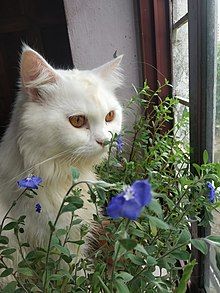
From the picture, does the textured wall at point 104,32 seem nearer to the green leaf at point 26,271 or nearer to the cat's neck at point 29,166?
the cat's neck at point 29,166

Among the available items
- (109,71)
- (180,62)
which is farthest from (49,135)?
(180,62)

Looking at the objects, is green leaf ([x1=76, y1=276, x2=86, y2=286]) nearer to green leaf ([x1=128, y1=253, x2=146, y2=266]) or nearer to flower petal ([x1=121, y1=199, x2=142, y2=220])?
green leaf ([x1=128, y1=253, x2=146, y2=266])

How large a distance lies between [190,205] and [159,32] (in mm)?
771

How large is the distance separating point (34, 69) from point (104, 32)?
0.63m

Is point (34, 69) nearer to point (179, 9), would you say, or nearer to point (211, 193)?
point (211, 193)

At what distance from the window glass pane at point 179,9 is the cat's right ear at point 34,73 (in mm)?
473

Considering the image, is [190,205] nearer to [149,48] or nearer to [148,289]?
[148,289]

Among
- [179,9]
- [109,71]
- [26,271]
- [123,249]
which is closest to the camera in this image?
[123,249]

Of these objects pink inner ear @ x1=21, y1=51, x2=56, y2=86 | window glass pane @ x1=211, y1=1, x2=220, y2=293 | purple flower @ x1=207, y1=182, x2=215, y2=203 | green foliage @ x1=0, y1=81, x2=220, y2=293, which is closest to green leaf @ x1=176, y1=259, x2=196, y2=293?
green foliage @ x1=0, y1=81, x2=220, y2=293

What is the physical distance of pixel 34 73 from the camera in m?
0.71

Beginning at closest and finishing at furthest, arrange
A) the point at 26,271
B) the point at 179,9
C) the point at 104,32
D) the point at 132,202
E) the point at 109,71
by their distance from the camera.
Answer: the point at 132,202
the point at 26,271
the point at 109,71
the point at 179,9
the point at 104,32

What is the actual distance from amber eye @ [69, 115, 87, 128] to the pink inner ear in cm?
11

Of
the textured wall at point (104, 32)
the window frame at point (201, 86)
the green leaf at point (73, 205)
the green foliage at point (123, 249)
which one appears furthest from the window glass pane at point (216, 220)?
the textured wall at point (104, 32)

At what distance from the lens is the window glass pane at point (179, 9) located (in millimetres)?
957
